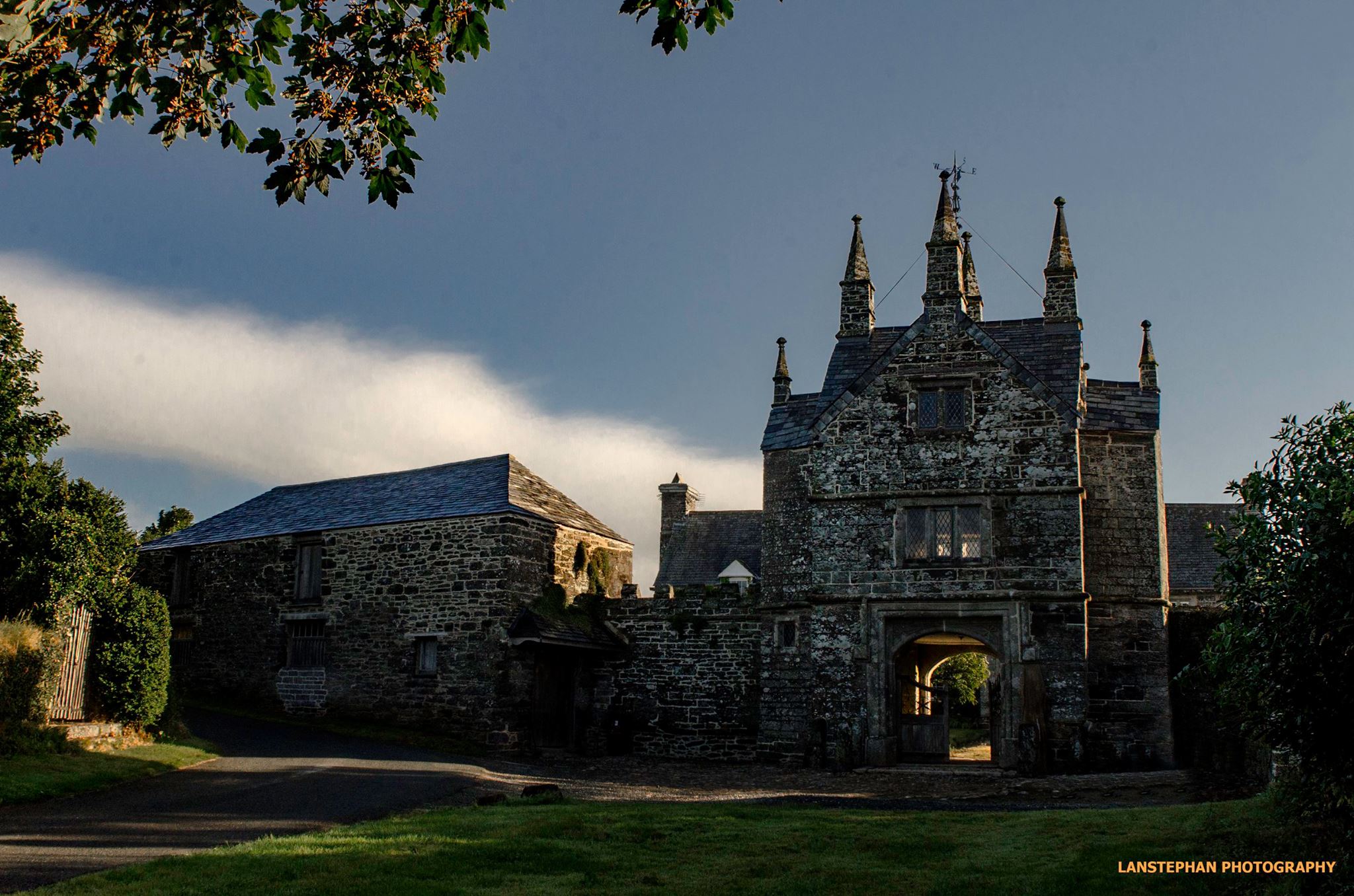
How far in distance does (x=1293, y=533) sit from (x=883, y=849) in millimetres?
5457

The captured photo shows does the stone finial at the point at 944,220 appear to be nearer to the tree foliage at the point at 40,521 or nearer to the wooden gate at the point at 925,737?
the wooden gate at the point at 925,737

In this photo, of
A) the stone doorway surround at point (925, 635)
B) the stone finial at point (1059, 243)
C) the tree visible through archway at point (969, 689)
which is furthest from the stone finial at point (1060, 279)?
the tree visible through archway at point (969, 689)

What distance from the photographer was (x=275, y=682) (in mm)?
28844

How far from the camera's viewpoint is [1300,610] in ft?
30.8

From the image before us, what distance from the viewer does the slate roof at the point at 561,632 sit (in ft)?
84.1

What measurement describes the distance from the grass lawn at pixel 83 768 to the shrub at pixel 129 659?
2.39ft

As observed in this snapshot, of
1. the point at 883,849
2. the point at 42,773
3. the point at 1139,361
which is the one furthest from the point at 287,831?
the point at 1139,361

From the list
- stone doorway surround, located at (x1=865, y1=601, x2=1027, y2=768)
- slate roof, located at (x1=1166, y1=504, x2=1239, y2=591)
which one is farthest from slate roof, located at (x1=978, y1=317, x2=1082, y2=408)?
slate roof, located at (x1=1166, y1=504, x2=1239, y2=591)

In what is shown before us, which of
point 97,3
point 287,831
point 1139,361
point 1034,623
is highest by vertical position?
point 1139,361

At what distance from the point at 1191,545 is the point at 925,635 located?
21.8 meters

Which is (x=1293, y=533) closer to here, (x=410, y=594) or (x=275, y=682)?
(x=410, y=594)

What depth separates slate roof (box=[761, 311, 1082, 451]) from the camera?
23.9 m

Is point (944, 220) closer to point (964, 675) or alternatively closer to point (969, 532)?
point (969, 532)

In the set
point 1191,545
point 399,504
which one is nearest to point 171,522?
point 399,504
